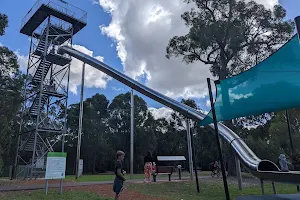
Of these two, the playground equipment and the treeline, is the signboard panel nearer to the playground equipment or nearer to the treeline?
the playground equipment

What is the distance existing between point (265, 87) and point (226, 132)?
5894 mm

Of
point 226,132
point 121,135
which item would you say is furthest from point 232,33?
point 121,135

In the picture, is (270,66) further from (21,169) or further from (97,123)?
(97,123)

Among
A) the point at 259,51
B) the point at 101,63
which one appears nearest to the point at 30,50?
the point at 101,63

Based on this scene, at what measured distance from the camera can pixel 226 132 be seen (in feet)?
42.4

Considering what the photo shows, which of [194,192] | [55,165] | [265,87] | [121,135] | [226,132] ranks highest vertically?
[121,135]

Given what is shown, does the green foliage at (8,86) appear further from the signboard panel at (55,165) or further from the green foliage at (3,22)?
the signboard panel at (55,165)

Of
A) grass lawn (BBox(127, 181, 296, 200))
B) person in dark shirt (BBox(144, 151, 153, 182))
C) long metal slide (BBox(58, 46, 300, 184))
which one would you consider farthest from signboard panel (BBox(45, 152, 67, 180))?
long metal slide (BBox(58, 46, 300, 184))

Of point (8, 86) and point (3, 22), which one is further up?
point (3, 22)

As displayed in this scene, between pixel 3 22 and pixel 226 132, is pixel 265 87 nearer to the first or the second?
pixel 226 132

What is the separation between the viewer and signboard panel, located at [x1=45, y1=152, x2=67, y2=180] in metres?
9.33

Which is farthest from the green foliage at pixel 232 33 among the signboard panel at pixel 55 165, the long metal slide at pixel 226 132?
the signboard panel at pixel 55 165

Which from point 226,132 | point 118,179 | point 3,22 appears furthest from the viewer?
point 3,22

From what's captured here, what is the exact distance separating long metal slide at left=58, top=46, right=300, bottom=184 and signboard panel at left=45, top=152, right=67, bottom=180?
682 cm
